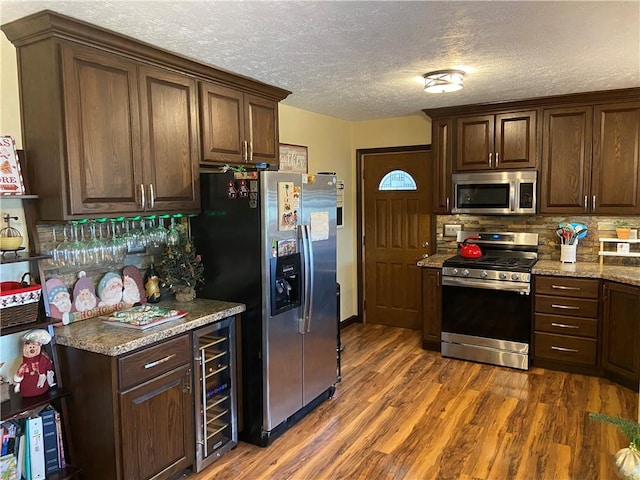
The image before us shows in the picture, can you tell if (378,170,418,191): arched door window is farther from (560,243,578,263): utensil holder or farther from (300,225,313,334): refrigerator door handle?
(300,225,313,334): refrigerator door handle

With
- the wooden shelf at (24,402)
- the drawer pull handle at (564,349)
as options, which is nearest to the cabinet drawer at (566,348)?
the drawer pull handle at (564,349)

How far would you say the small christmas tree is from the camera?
9.85ft

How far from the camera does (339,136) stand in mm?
5336

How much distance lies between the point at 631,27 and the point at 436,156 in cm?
234

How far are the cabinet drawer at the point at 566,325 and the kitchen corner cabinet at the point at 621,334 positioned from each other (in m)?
0.10

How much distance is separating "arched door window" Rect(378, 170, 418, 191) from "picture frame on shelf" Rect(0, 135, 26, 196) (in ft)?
12.6

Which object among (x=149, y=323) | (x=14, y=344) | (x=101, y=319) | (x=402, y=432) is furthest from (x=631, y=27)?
(x=14, y=344)

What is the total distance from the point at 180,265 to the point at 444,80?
2.18 metres

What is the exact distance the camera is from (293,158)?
455 centimetres

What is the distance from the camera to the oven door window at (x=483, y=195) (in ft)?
14.5

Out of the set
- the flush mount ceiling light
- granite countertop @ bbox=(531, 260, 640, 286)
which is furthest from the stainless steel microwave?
the flush mount ceiling light

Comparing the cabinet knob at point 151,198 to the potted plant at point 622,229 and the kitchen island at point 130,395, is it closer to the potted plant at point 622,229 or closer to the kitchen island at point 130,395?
the kitchen island at point 130,395

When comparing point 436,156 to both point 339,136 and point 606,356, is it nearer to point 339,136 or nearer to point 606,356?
point 339,136

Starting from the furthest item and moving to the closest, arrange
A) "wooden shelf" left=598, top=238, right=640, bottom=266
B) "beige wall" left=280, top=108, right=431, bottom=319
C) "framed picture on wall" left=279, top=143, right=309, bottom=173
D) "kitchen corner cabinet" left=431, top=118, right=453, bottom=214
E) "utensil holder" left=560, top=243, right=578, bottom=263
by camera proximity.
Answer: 1. "beige wall" left=280, top=108, right=431, bottom=319
2. "kitchen corner cabinet" left=431, top=118, right=453, bottom=214
3. "framed picture on wall" left=279, top=143, right=309, bottom=173
4. "utensil holder" left=560, top=243, right=578, bottom=263
5. "wooden shelf" left=598, top=238, right=640, bottom=266
